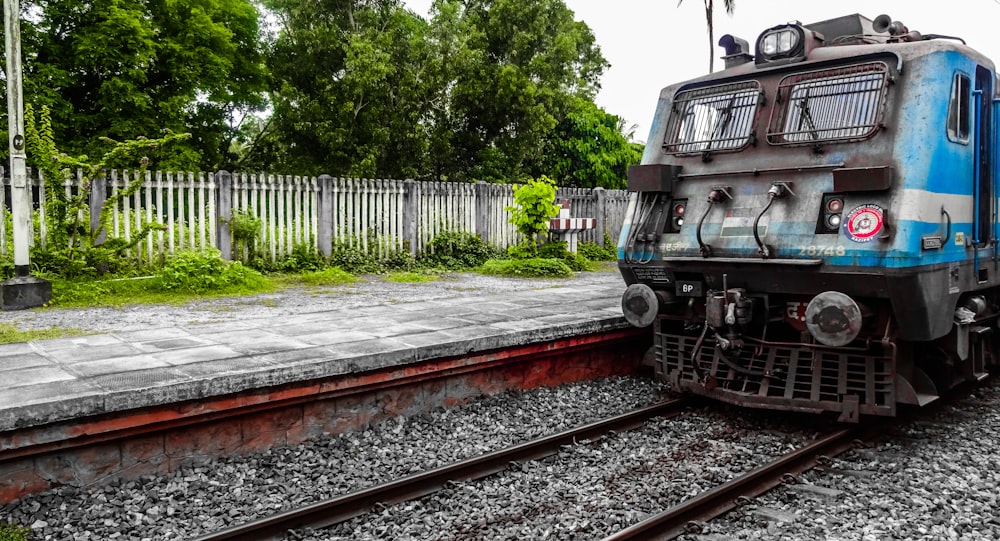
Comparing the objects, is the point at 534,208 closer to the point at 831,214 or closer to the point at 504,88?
the point at 831,214

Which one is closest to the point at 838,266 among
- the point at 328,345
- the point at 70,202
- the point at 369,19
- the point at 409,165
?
the point at 328,345

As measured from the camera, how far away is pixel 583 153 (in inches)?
961

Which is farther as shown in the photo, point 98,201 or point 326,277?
point 326,277

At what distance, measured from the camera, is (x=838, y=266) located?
5090 millimetres

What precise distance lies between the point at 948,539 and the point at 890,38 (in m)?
4.04

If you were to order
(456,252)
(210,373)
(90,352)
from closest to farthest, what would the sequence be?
1. (210,373)
2. (90,352)
3. (456,252)

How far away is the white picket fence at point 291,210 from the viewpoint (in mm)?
10609

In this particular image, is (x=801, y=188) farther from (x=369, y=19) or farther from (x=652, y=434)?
(x=369, y=19)

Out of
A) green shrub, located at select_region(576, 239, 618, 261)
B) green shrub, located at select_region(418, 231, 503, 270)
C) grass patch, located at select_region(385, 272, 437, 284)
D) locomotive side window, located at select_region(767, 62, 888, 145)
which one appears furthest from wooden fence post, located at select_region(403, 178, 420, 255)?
locomotive side window, located at select_region(767, 62, 888, 145)

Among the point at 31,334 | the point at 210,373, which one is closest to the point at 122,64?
the point at 31,334

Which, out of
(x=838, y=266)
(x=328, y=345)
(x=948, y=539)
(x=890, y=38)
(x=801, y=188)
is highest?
(x=890, y=38)

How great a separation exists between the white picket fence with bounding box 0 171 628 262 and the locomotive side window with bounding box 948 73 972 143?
9.63 metres

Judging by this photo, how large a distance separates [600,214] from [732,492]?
13.4 metres

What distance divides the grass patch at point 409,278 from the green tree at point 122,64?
38.6 ft
